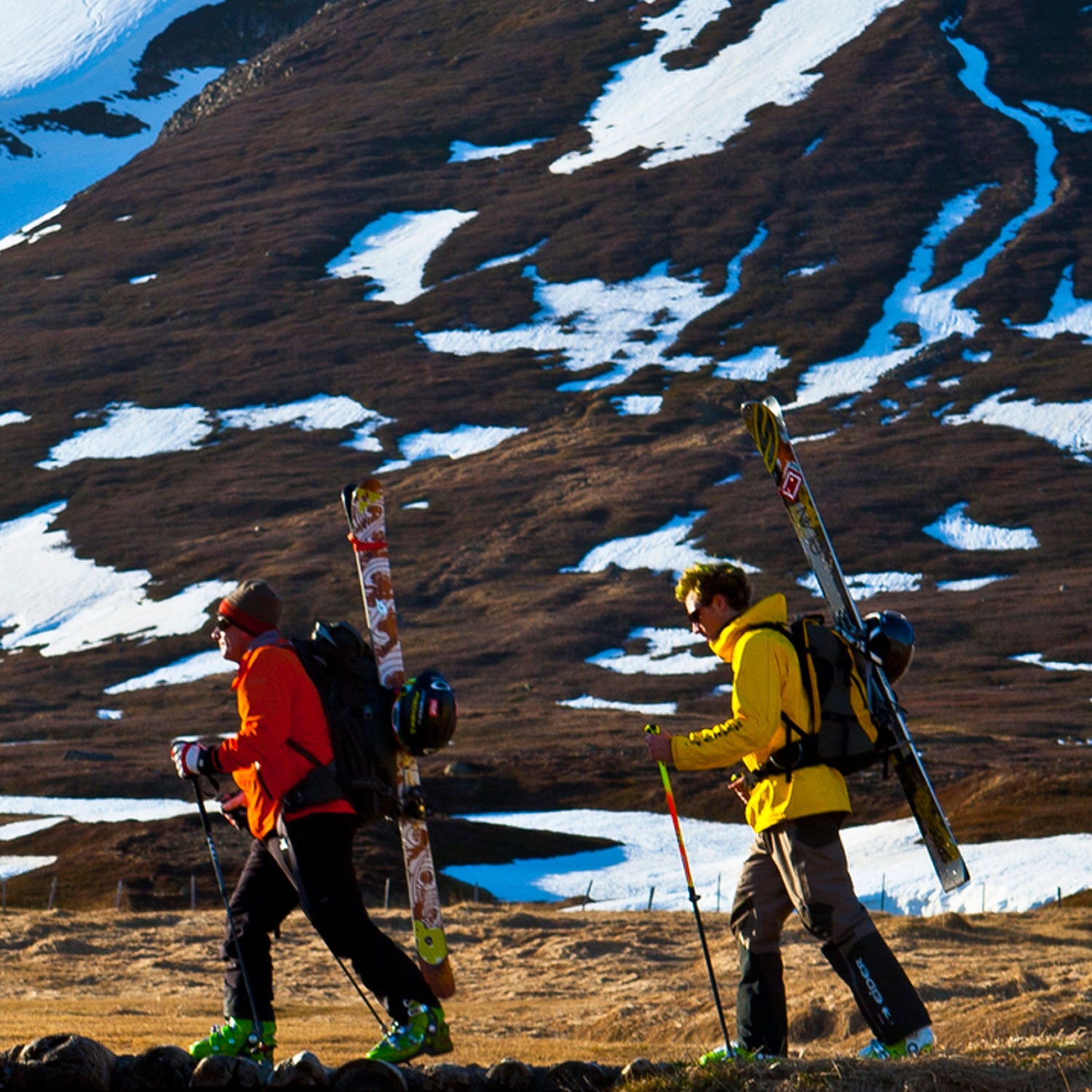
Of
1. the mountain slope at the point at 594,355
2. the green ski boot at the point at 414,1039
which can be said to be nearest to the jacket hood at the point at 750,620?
the green ski boot at the point at 414,1039

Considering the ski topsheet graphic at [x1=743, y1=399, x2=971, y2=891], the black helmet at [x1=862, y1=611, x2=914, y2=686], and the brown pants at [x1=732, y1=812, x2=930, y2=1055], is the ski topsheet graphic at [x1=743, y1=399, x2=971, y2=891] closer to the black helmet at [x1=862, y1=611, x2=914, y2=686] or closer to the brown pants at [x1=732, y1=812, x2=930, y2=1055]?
the black helmet at [x1=862, y1=611, x2=914, y2=686]

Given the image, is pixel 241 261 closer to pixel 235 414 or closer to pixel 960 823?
pixel 235 414

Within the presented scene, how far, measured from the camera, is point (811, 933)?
22.8 feet

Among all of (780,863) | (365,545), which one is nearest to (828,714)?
(780,863)

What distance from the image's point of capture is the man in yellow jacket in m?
6.86

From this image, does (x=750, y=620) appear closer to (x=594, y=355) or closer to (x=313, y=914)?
(x=313, y=914)

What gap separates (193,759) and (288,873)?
813mm

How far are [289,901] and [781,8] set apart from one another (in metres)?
203

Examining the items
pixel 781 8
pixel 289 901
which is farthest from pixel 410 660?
pixel 781 8

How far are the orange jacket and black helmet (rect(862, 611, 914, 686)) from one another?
2683 millimetres

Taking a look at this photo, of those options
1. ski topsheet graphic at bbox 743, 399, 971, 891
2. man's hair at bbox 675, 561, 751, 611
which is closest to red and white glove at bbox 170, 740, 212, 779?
man's hair at bbox 675, 561, 751, 611

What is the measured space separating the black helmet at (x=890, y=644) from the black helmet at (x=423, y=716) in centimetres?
208

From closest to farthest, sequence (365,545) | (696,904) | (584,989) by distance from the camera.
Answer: (696,904) → (365,545) → (584,989)

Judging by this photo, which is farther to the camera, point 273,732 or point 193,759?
point 193,759
